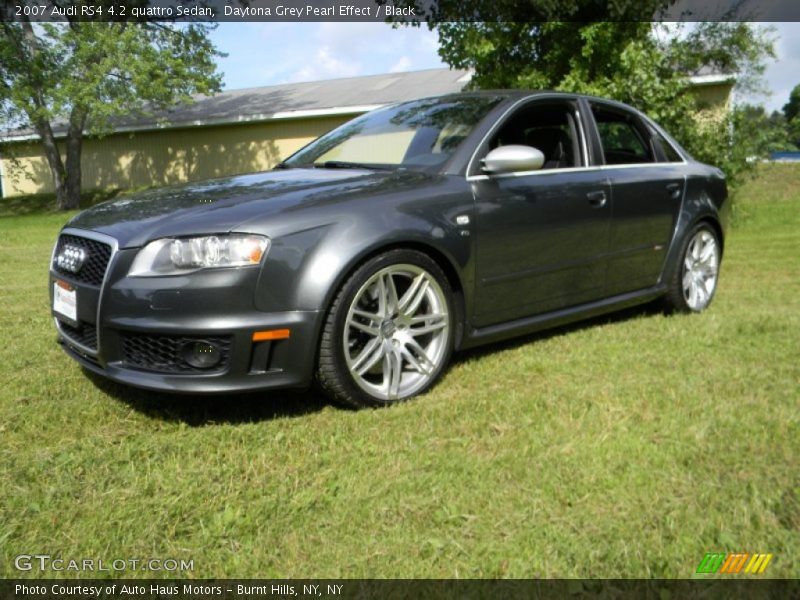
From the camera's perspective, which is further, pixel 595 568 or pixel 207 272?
pixel 207 272

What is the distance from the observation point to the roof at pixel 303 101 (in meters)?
22.9

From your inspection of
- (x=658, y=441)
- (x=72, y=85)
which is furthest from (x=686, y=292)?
(x=72, y=85)

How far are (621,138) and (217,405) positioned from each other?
3.28m

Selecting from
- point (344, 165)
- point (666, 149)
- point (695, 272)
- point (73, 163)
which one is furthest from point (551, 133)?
point (73, 163)

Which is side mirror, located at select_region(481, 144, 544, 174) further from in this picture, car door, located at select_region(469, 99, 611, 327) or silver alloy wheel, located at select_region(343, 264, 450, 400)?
silver alloy wheel, located at select_region(343, 264, 450, 400)

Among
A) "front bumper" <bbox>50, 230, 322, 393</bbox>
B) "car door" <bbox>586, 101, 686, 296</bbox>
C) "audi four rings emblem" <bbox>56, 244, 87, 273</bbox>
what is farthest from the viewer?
"car door" <bbox>586, 101, 686, 296</bbox>

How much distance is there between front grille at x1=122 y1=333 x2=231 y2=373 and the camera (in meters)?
3.09

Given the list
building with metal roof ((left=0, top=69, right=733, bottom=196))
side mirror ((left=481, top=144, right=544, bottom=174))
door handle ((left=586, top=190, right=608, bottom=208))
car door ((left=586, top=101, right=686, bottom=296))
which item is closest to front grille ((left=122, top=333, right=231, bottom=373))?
side mirror ((left=481, top=144, right=544, bottom=174))

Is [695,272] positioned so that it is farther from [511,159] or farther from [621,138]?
[511,159]

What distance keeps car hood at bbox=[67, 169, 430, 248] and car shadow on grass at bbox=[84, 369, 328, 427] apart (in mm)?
780

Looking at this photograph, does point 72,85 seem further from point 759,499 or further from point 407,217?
point 759,499

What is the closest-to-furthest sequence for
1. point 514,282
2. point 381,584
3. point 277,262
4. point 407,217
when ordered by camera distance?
1. point 381,584
2. point 277,262
3. point 407,217
4. point 514,282

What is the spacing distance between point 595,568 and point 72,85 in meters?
22.7

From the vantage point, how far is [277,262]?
3.11m
